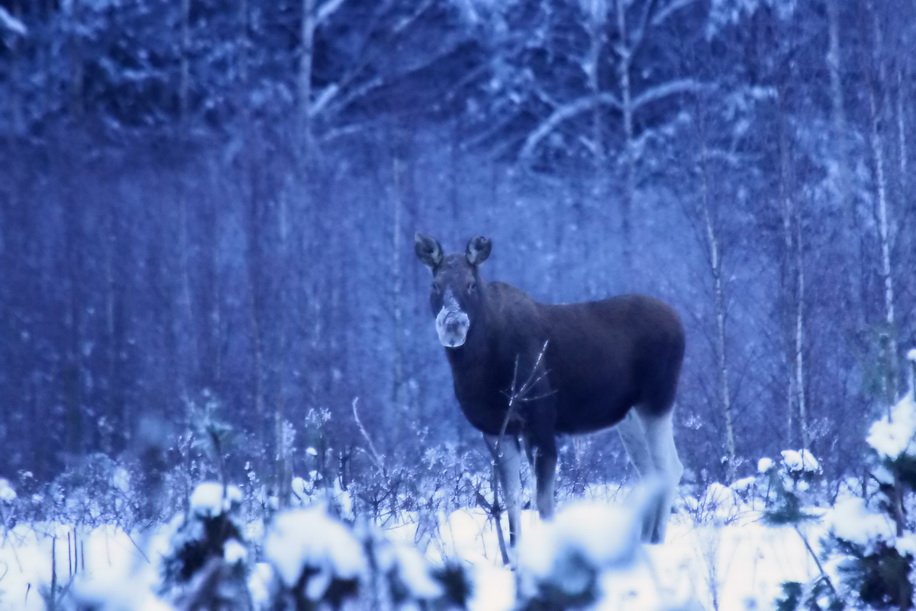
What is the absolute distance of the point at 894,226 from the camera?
1573cm

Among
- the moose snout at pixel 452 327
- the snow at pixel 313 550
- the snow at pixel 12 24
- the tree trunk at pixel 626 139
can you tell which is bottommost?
the snow at pixel 313 550

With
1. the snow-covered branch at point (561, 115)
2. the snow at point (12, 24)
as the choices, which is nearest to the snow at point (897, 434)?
the snow-covered branch at point (561, 115)

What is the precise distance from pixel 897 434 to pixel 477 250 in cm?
454

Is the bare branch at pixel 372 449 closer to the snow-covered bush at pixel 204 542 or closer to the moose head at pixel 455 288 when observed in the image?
the moose head at pixel 455 288

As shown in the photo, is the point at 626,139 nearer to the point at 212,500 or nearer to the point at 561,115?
the point at 561,115

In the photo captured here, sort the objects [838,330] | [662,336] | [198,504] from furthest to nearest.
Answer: [838,330] < [662,336] < [198,504]

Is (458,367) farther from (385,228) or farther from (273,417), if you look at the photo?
(385,228)

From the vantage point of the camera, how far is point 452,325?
26.0 feet

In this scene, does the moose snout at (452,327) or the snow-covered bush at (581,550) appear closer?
the snow-covered bush at (581,550)

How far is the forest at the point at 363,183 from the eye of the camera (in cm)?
1781

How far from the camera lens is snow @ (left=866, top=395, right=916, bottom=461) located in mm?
4301

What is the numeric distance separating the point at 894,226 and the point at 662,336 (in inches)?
297

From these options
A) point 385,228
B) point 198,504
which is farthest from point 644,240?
point 198,504

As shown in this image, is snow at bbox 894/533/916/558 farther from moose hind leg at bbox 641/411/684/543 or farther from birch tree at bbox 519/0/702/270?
birch tree at bbox 519/0/702/270
